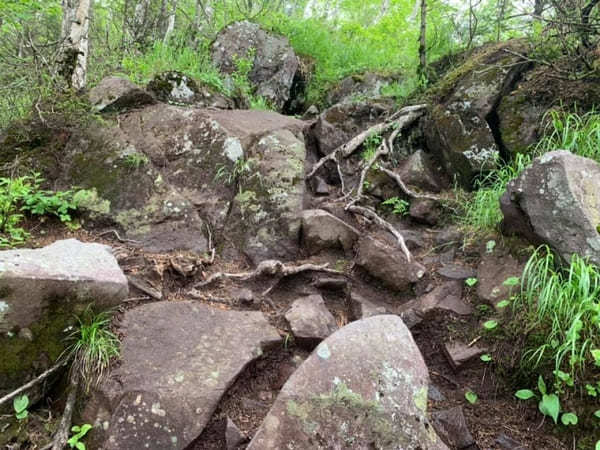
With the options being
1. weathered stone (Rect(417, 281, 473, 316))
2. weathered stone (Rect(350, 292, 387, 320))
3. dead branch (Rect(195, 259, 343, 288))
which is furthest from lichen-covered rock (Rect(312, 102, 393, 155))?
weathered stone (Rect(417, 281, 473, 316))

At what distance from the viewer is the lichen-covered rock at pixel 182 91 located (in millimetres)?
5406

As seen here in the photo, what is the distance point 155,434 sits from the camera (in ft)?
7.14

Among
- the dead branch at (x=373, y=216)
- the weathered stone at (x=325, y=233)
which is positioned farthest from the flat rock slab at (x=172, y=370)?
the dead branch at (x=373, y=216)

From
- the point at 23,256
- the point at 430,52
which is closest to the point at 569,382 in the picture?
the point at 23,256

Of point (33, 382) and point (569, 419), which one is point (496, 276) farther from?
point (33, 382)

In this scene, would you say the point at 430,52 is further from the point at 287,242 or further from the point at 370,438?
the point at 370,438

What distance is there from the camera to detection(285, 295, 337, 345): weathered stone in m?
3.00

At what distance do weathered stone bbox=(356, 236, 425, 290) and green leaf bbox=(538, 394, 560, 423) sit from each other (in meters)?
1.48

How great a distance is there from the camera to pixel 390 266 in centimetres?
368

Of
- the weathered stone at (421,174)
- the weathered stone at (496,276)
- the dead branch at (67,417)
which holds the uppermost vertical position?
the weathered stone at (421,174)

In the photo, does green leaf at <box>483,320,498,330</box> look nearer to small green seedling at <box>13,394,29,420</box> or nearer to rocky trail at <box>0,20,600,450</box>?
rocky trail at <box>0,20,600,450</box>

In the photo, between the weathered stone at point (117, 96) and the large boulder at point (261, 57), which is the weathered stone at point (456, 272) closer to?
the weathered stone at point (117, 96)

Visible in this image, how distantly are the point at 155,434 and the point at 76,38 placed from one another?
6877mm

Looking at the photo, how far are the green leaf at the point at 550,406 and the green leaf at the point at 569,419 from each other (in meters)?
0.04
